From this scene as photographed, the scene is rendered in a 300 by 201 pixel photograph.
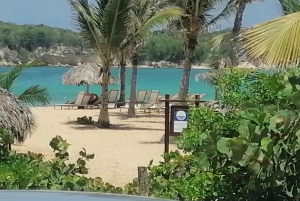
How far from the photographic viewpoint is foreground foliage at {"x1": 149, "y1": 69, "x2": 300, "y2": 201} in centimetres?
438

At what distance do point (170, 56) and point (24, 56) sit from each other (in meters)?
21.1

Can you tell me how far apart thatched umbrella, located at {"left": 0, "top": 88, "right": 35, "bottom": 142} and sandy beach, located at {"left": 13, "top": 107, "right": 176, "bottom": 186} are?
128 centimetres

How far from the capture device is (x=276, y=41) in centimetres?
517

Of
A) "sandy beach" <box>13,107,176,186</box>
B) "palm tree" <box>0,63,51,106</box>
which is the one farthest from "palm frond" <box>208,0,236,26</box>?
"palm tree" <box>0,63,51,106</box>

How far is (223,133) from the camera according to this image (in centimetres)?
572

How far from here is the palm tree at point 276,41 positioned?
511cm

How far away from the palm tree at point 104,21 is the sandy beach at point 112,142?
2541 millimetres

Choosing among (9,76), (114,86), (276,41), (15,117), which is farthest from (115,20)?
(114,86)

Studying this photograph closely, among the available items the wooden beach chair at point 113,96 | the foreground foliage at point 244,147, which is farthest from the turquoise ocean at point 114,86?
the foreground foliage at point 244,147

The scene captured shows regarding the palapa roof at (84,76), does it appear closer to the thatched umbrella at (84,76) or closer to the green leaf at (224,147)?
the thatched umbrella at (84,76)

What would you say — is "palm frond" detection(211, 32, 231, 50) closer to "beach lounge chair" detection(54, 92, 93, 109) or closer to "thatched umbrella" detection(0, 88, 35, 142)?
"beach lounge chair" detection(54, 92, 93, 109)

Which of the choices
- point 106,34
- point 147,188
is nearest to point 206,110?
point 147,188

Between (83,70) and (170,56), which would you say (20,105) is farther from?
(170,56)

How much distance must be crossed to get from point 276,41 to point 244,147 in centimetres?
121
